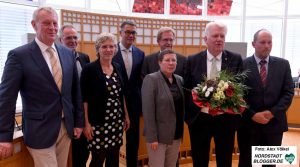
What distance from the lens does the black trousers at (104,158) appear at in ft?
7.78

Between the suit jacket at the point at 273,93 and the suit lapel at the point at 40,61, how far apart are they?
5.89 feet

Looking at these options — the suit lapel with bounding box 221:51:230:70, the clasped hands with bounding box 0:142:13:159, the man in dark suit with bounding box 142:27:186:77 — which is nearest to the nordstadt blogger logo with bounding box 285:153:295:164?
the suit lapel with bounding box 221:51:230:70

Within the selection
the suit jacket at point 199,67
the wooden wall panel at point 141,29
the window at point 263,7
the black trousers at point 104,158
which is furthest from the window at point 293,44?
the black trousers at point 104,158

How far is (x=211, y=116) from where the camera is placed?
7.63ft

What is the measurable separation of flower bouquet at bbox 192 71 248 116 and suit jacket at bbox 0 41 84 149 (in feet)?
3.59

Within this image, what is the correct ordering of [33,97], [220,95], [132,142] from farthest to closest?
1. [132,142]
2. [220,95]
3. [33,97]

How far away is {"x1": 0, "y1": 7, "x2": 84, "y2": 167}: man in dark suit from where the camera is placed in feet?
5.63

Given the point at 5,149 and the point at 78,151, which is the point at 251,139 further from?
the point at 5,149

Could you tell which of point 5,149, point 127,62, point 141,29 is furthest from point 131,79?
point 141,29

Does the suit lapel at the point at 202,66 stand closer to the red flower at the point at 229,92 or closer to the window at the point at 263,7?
the red flower at the point at 229,92

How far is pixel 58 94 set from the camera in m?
1.88

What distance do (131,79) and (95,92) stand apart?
72 cm

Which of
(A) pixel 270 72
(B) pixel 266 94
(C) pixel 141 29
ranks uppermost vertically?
(C) pixel 141 29

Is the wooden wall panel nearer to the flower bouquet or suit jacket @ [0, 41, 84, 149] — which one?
suit jacket @ [0, 41, 84, 149]
